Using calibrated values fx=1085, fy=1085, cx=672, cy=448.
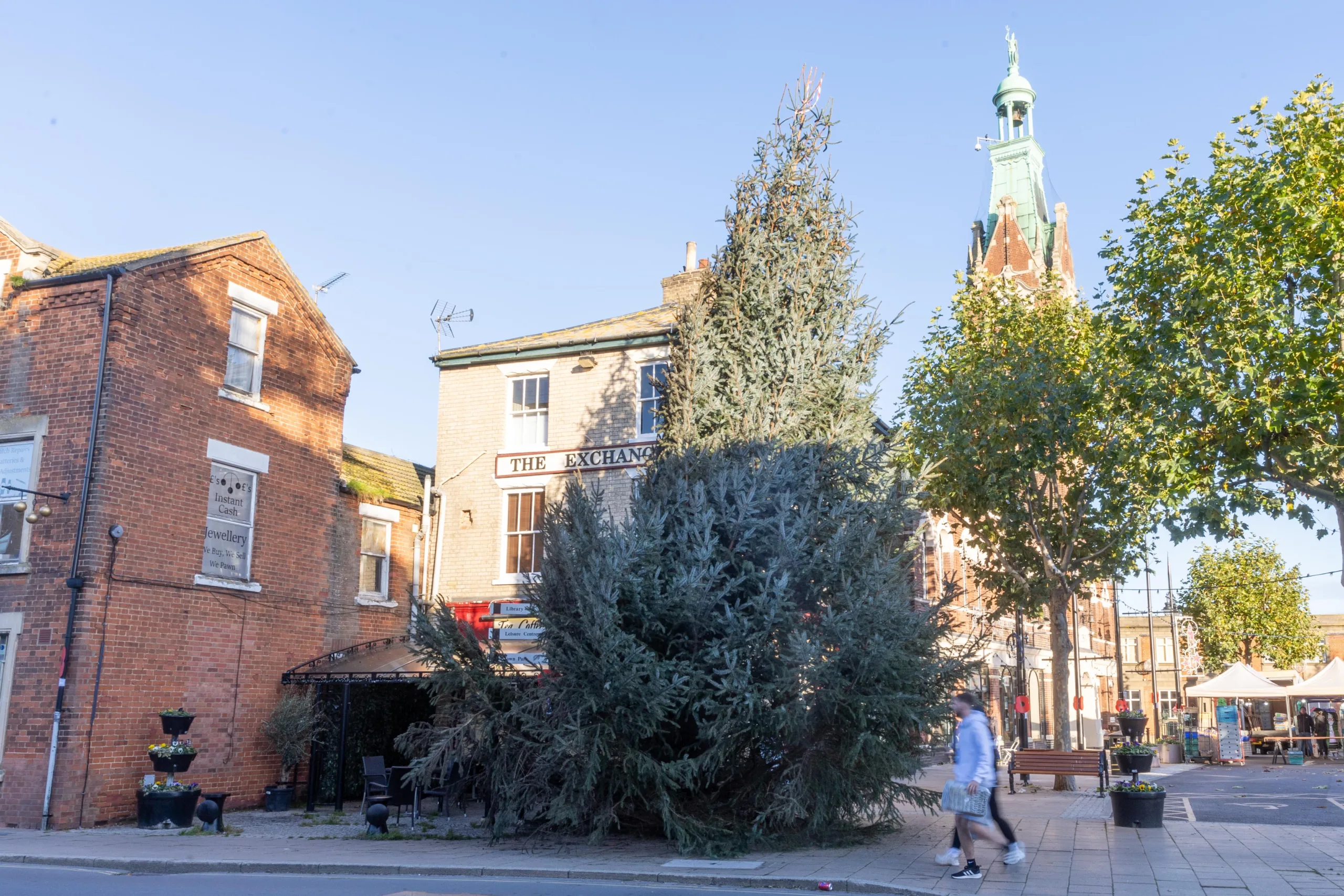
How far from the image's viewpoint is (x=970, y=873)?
1052 centimetres

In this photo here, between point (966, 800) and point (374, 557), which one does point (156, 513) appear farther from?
point (966, 800)

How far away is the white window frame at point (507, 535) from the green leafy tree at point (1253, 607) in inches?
1483

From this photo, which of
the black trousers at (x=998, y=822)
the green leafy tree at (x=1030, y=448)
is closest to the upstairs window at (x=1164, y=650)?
the green leafy tree at (x=1030, y=448)

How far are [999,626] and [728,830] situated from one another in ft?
91.2

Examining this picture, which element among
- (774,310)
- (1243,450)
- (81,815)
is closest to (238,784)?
(81,815)

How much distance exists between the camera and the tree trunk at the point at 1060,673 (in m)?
21.7

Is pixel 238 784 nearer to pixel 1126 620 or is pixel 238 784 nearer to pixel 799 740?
pixel 799 740

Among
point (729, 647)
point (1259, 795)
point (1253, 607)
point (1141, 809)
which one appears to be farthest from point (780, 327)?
point (1253, 607)

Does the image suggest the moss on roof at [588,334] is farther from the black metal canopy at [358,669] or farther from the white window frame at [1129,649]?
the white window frame at [1129,649]

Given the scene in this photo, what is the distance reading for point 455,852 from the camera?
12.6 meters

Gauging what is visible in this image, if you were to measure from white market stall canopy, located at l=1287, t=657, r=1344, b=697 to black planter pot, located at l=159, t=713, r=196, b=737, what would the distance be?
31132 millimetres

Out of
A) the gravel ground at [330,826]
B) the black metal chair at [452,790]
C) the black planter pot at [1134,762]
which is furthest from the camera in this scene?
the black planter pot at [1134,762]

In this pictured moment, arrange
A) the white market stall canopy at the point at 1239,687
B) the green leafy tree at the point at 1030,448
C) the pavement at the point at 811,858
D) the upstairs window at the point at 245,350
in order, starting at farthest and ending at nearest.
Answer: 1. the white market stall canopy at the point at 1239,687
2. the green leafy tree at the point at 1030,448
3. the upstairs window at the point at 245,350
4. the pavement at the point at 811,858

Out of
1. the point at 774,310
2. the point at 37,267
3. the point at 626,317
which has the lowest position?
the point at 774,310
